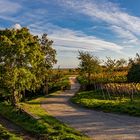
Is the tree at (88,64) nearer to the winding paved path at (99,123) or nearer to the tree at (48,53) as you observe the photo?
the tree at (48,53)

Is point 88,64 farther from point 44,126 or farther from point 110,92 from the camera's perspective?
point 44,126

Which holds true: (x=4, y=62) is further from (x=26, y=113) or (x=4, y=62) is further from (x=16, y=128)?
(x=16, y=128)

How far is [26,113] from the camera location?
35.9 metres

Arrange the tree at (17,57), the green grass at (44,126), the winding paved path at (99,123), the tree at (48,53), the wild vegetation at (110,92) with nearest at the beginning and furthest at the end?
the winding paved path at (99,123)
the green grass at (44,126)
the wild vegetation at (110,92)
the tree at (17,57)
the tree at (48,53)

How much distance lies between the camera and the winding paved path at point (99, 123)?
24219mm

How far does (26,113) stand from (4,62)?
28.3 ft

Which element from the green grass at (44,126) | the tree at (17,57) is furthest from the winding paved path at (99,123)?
the tree at (17,57)

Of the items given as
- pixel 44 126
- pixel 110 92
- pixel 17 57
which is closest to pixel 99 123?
pixel 44 126

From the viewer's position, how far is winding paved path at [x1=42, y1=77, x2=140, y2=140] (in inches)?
953

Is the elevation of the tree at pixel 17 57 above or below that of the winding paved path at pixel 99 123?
above

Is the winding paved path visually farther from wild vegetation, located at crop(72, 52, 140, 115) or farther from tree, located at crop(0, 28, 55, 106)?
tree, located at crop(0, 28, 55, 106)

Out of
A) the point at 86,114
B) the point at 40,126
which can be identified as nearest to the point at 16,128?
the point at 40,126

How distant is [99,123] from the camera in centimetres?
2884

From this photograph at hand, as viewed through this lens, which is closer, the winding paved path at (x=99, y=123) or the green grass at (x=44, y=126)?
the winding paved path at (x=99, y=123)
